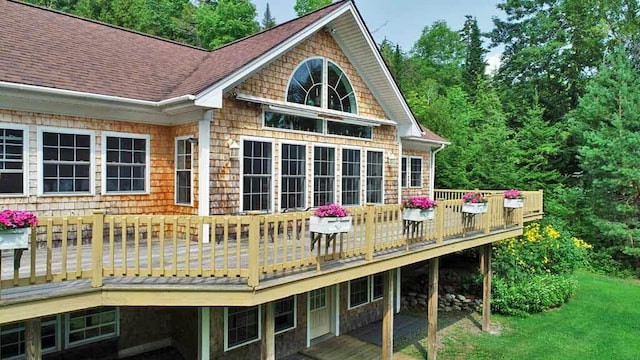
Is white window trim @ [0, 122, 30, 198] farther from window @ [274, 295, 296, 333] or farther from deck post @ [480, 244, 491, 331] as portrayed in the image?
deck post @ [480, 244, 491, 331]

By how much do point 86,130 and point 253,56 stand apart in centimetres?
342

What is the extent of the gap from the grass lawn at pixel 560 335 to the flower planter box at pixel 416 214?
3921mm

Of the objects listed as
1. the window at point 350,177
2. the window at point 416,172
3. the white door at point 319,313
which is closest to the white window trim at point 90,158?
the white door at point 319,313

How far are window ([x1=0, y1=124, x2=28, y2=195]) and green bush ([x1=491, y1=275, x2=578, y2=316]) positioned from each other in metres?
12.6

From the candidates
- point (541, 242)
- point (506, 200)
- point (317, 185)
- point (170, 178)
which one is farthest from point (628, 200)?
point (170, 178)

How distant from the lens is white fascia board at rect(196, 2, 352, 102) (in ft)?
23.8

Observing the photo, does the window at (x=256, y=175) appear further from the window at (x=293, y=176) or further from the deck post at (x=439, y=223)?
the deck post at (x=439, y=223)

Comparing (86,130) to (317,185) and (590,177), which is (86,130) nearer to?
(317,185)

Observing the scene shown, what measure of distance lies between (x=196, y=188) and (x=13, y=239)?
155 inches

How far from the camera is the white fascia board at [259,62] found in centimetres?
726

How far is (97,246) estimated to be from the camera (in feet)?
15.3

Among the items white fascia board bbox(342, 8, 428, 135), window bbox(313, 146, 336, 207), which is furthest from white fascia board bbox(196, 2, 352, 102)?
window bbox(313, 146, 336, 207)

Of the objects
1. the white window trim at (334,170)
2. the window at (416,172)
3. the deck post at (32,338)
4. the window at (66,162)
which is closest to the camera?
the deck post at (32,338)

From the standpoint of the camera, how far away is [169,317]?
27.8 feet
